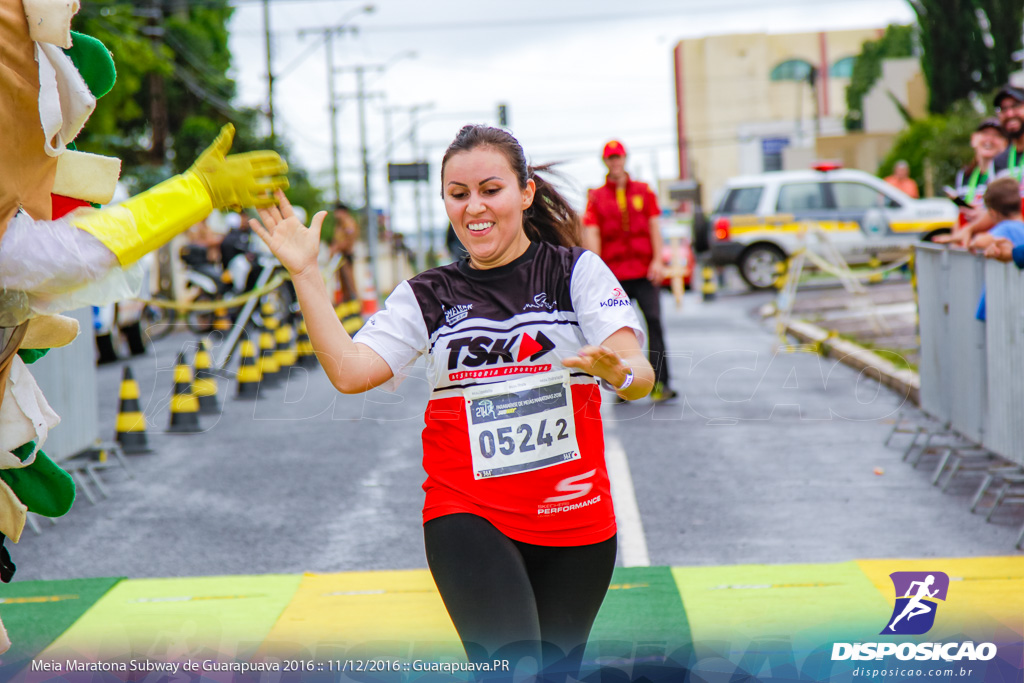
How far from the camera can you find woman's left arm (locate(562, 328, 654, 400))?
2.83m

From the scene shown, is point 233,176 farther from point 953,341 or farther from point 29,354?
point 953,341

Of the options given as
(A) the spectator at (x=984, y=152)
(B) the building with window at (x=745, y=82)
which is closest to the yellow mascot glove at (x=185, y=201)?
(A) the spectator at (x=984, y=152)

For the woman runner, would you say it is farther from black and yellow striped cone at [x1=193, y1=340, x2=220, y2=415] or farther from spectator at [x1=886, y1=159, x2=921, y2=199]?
spectator at [x1=886, y1=159, x2=921, y2=199]

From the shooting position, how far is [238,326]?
13891 millimetres

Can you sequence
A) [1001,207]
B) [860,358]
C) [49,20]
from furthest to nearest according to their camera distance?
[860,358] → [1001,207] → [49,20]

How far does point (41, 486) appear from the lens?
321cm

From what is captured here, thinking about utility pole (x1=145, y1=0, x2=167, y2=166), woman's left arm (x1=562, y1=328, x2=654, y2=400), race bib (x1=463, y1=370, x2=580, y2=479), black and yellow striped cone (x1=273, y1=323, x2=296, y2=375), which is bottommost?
black and yellow striped cone (x1=273, y1=323, x2=296, y2=375)

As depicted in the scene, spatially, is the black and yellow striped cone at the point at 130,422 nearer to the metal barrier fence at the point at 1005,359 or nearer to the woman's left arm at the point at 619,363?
the metal barrier fence at the point at 1005,359

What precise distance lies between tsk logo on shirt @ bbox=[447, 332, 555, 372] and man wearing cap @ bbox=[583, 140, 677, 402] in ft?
22.3

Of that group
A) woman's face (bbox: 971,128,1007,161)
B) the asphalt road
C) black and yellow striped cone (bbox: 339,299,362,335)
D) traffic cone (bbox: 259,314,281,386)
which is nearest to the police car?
black and yellow striped cone (bbox: 339,299,362,335)

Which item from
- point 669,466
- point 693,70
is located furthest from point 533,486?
point 693,70

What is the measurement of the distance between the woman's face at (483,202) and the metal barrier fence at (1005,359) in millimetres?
3842

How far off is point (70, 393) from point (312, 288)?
533 cm

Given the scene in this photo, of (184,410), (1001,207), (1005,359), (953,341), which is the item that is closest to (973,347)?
(953,341)
